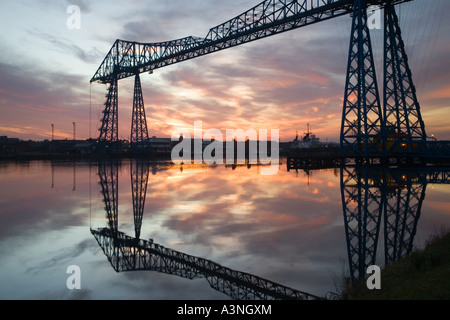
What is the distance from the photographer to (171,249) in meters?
8.51

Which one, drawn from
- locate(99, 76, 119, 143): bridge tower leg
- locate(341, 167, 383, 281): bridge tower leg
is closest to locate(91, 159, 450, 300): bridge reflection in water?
locate(341, 167, 383, 281): bridge tower leg

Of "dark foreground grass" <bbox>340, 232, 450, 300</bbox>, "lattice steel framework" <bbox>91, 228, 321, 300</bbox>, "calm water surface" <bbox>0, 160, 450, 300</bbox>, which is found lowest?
"lattice steel framework" <bbox>91, 228, 321, 300</bbox>

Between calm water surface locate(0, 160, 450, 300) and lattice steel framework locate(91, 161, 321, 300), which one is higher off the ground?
calm water surface locate(0, 160, 450, 300)

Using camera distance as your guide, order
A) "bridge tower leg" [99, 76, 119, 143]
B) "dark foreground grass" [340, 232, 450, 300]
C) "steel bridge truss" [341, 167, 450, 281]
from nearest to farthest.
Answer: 1. "dark foreground grass" [340, 232, 450, 300]
2. "steel bridge truss" [341, 167, 450, 281]
3. "bridge tower leg" [99, 76, 119, 143]

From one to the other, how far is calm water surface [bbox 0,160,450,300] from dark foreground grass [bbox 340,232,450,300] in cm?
68

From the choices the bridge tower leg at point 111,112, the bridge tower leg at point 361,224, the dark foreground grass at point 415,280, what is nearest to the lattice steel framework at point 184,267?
the dark foreground grass at point 415,280

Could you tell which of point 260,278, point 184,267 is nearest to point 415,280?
point 260,278

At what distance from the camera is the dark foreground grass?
16.2 ft

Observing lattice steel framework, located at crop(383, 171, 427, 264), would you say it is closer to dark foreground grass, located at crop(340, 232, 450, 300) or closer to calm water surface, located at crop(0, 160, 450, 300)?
calm water surface, located at crop(0, 160, 450, 300)

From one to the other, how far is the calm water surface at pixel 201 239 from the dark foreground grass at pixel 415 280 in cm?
68

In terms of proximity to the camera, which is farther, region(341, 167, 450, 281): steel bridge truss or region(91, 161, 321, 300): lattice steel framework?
region(341, 167, 450, 281): steel bridge truss

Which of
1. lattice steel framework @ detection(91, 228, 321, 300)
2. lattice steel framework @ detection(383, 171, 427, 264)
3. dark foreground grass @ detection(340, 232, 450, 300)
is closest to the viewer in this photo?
dark foreground grass @ detection(340, 232, 450, 300)

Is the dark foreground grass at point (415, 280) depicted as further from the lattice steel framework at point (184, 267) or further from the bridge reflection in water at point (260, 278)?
the lattice steel framework at point (184, 267)
